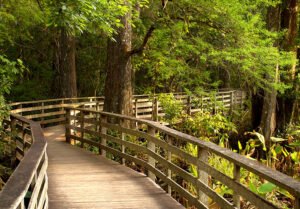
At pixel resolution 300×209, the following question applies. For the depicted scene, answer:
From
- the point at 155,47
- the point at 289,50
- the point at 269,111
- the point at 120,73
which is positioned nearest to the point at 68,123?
the point at 120,73

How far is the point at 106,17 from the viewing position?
344 inches

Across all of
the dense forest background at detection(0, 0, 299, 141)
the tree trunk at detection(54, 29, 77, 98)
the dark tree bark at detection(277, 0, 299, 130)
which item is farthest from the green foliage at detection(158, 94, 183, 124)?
the tree trunk at detection(54, 29, 77, 98)

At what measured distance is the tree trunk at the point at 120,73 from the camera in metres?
12.6

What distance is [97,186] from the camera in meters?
6.94

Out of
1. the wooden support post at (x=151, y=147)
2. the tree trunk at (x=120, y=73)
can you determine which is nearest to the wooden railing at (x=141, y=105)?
the tree trunk at (x=120, y=73)

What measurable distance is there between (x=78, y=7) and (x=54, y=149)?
501 cm

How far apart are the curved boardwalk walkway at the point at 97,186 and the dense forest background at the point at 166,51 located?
7.16ft

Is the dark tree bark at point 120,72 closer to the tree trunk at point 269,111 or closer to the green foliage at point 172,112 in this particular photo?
the green foliage at point 172,112

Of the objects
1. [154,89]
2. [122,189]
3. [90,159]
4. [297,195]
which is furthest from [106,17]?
[154,89]

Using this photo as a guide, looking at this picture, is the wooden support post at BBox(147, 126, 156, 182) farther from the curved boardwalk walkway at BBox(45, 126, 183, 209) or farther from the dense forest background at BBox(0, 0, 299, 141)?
the dense forest background at BBox(0, 0, 299, 141)

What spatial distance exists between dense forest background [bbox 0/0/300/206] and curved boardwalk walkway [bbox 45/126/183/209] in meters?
2.18

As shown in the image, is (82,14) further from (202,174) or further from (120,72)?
(120,72)

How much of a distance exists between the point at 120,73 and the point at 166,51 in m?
6.90

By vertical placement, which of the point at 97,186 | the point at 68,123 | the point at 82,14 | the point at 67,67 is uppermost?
the point at 82,14
